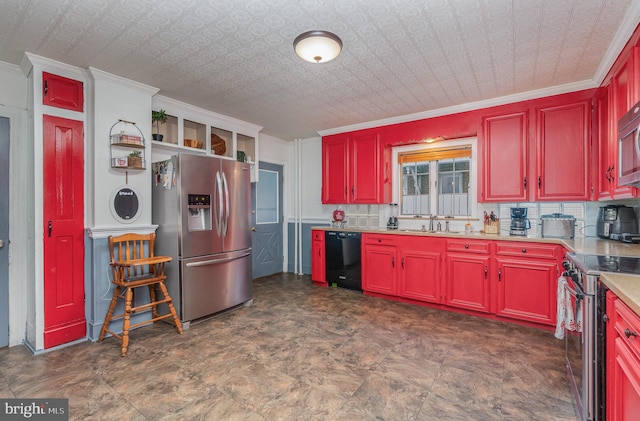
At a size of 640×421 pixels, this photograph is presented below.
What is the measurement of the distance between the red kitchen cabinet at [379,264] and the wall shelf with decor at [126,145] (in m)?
2.82

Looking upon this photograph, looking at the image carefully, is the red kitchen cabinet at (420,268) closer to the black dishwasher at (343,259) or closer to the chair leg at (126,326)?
the black dishwasher at (343,259)

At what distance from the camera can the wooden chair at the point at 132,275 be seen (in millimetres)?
2658

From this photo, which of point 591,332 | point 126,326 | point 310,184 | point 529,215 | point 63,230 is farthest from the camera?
point 310,184

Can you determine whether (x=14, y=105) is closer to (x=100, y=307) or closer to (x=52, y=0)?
(x=52, y=0)

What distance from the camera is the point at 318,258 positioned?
4.71 metres

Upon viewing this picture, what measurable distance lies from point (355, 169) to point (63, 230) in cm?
344

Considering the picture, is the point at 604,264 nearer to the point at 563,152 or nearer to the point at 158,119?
the point at 563,152

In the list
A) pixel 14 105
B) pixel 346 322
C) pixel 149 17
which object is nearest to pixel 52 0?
pixel 149 17

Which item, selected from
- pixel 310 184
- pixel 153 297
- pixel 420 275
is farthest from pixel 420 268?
pixel 153 297

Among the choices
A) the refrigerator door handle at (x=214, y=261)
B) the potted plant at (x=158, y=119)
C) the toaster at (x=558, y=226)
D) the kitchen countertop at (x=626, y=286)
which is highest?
the potted plant at (x=158, y=119)

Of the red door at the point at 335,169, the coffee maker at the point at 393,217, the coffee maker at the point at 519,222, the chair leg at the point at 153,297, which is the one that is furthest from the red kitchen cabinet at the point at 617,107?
the chair leg at the point at 153,297

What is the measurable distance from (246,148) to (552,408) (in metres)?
4.29

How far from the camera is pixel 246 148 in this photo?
461 cm

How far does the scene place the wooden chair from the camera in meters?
2.66
